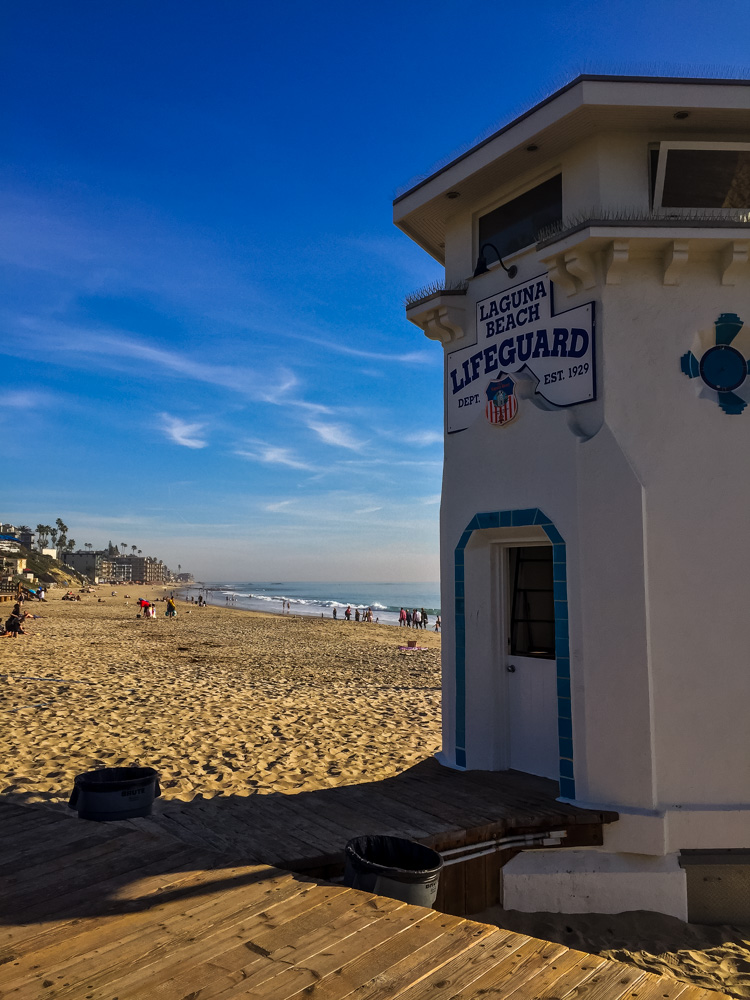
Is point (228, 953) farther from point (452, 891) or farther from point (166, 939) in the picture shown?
point (452, 891)

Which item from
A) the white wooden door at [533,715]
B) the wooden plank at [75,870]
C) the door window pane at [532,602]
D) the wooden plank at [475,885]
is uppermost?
the door window pane at [532,602]

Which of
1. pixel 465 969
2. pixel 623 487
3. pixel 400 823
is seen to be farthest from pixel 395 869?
pixel 623 487

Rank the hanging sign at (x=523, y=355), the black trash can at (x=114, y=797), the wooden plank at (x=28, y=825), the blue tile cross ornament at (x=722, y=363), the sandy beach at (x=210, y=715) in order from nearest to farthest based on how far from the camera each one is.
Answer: the wooden plank at (x=28, y=825)
the black trash can at (x=114, y=797)
the blue tile cross ornament at (x=722, y=363)
the hanging sign at (x=523, y=355)
the sandy beach at (x=210, y=715)

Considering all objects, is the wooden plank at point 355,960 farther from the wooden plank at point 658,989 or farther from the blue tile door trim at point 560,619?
the blue tile door trim at point 560,619

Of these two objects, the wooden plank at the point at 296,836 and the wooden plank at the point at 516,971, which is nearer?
the wooden plank at the point at 516,971

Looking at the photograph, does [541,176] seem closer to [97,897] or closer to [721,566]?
[721,566]

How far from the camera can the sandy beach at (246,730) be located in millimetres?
5340

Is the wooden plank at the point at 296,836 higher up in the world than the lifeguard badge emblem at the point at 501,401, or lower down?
lower down

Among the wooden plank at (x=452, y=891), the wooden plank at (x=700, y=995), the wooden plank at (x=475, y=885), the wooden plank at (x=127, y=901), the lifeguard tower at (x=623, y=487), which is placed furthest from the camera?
the lifeguard tower at (x=623, y=487)

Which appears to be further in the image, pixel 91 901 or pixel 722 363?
pixel 722 363

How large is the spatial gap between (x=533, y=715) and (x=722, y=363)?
4147mm

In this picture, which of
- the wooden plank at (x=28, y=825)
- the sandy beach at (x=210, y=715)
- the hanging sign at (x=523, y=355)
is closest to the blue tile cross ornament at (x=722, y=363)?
the hanging sign at (x=523, y=355)

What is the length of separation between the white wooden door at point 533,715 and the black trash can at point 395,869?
108 inches

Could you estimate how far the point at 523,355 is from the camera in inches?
270
